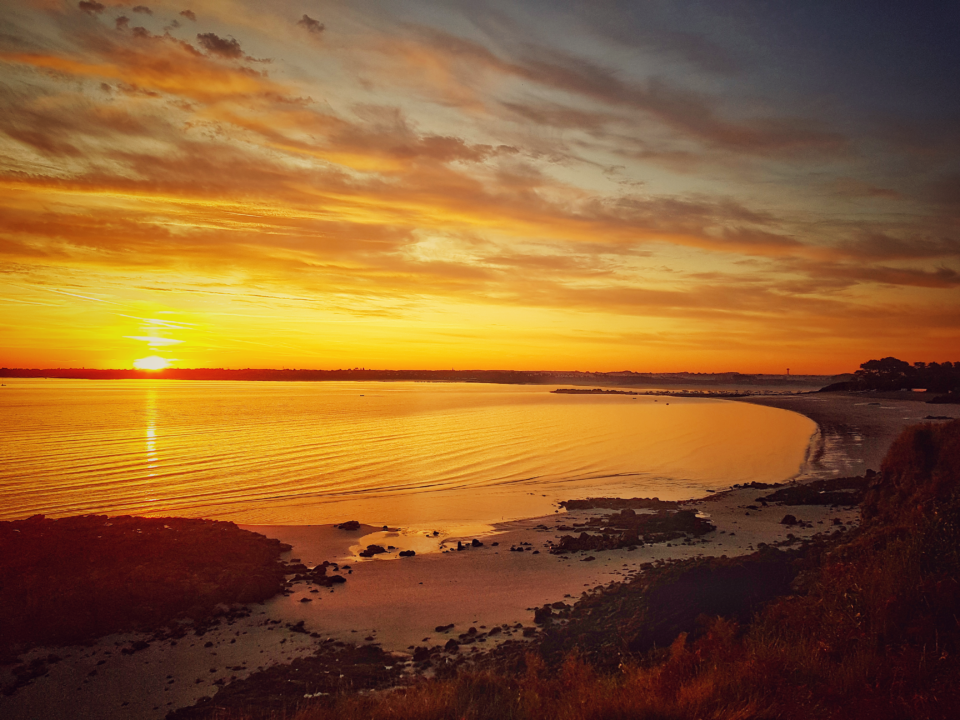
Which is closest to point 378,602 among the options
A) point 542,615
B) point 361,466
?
point 542,615

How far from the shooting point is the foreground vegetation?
7367mm

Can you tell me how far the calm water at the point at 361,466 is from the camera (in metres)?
28.9

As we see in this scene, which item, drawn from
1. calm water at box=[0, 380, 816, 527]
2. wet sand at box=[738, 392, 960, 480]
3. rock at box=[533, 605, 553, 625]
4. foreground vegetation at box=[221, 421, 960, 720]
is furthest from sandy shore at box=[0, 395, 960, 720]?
wet sand at box=[738, 392, 960, 480]

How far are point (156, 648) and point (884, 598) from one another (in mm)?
14484

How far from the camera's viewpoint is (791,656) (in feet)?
28.2

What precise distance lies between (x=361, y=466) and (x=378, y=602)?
26.5 meters

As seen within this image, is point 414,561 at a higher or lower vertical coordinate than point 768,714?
lower

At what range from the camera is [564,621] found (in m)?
13.8

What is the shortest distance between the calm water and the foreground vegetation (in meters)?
15.7

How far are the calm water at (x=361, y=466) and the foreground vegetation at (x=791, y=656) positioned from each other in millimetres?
15654

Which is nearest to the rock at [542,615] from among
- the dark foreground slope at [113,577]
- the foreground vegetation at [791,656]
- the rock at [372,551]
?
the foreground vegetation at [791,656]

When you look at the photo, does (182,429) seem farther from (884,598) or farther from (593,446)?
(884,598)

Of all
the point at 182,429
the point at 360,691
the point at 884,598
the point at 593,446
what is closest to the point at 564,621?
the point at 360,691

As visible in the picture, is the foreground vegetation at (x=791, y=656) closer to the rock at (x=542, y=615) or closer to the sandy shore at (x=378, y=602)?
the rock at (x=542, y=615)
